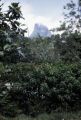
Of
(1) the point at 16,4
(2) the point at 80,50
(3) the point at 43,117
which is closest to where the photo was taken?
(3) the point at 43,117

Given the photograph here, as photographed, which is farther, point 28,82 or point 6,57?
point 6,57

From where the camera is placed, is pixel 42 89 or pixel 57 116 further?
pixel 42 89

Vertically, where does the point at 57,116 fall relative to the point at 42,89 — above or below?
below

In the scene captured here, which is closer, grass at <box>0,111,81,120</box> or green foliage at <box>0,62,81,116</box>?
grass at <box>0,111,81,120</box>

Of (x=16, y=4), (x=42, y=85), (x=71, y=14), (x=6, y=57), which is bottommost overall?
(x=42, y=85)

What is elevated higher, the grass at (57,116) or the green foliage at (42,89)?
the green foliage at (42,89)

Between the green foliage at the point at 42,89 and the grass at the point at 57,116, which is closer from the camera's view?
the grass at the point at 57,116

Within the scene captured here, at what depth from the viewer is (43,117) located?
39.9 feet

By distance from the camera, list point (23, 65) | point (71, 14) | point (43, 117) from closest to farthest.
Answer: point (43, 117) < point (23, 65) < point (71, 14)

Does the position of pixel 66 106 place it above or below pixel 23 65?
below

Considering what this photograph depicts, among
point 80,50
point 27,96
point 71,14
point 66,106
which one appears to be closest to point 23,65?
point 27,96

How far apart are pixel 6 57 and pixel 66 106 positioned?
350 centimetres

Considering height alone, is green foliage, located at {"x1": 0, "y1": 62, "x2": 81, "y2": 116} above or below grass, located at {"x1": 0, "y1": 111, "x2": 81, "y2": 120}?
above

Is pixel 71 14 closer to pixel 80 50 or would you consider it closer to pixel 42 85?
pixel 80 50
